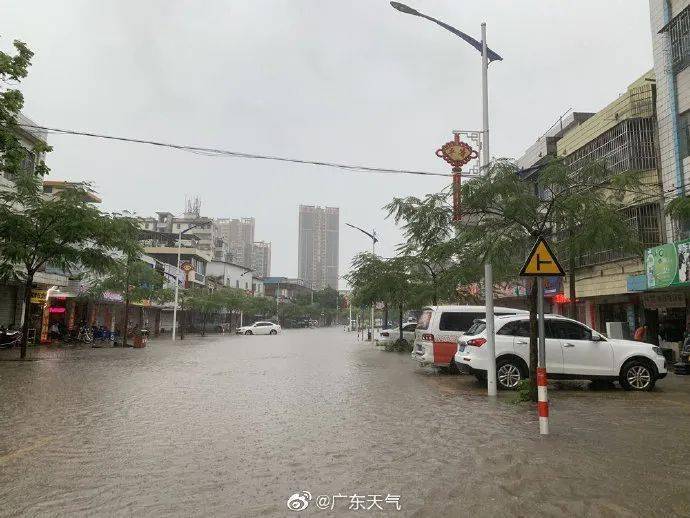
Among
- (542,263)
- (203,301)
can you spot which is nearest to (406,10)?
(542,263)

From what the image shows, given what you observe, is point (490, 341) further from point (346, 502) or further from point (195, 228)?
point (195, 228)

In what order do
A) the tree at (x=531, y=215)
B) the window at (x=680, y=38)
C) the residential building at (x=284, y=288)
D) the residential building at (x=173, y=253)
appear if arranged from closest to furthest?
the tree at (x=531, y=215)
the window at (x=680, y=38)
the residential building at (x=173, y=253)
the residential building at (x=284, y=288)

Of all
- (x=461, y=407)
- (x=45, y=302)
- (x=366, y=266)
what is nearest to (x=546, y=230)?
(x=461, y=407)

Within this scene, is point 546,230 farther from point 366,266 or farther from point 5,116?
point 366,266

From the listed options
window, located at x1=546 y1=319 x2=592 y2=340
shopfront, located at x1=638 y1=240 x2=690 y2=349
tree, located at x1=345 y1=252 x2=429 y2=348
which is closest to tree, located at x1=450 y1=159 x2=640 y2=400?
window, located at x1=546 y1=319 x2=592 y2=340

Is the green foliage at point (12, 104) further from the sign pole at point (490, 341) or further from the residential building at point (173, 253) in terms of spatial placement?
the residential building at point (173, 253)

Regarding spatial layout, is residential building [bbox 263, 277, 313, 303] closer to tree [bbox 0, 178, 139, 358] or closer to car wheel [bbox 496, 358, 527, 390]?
tree [bbox 0, 178, 139, 358]

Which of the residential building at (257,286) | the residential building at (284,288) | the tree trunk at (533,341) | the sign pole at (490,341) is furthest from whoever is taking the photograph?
the residential building at (284,288)

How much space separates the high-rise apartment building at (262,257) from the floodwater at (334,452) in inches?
5533

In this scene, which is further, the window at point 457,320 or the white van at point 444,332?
the window at point 457,320

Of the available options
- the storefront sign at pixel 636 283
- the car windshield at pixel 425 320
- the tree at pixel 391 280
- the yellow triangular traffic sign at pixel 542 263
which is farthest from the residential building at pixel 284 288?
the yellow triangular traffic sign at pixel 542 263

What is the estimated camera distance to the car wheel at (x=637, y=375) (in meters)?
12.4

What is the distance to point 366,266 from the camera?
29859mm

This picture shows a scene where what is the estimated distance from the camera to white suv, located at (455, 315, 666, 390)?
12328 millimetres
